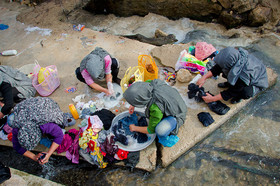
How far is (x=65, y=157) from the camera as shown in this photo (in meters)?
2.73

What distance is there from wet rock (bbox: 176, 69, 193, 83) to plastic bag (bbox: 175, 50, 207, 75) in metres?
0.21

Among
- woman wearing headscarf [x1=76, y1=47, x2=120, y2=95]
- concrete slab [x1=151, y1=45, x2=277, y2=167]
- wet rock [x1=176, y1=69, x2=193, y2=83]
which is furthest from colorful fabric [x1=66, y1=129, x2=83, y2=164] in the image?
wet rock [x1=176, y1=69, x2=193, y2=83]

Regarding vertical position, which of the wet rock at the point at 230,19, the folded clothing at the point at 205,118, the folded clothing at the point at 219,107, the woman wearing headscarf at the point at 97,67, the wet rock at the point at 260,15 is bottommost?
the folded clothing at the point at 205,118

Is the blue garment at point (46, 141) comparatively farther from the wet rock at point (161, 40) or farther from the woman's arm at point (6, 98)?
the wet rock at point (161, 40)

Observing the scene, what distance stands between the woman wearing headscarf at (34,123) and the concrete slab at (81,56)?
56 cm

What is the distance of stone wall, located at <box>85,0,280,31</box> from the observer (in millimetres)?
4535

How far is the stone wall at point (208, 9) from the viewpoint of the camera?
4535 millimetres

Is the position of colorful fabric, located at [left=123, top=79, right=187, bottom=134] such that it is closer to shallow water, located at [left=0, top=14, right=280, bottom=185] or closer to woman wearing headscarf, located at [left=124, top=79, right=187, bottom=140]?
woman wearing headscarf, located at [left=124, top=79, right=187, bottom=140]

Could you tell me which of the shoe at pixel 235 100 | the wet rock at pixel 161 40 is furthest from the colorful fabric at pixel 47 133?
the wet rock at pixel 161 40

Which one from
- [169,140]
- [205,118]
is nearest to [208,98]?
[205,118]

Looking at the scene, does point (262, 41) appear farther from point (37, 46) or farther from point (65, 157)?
point (37, 46)

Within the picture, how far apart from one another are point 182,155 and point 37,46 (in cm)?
431

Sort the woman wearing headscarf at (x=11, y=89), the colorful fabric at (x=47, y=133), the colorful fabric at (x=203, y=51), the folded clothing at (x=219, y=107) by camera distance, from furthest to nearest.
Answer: the colorful fabric at (x=203, y=51), the woman wearing headscarf at (x=11, y=89), the folded clothing at (x=219, y=107), the colorful fabric at (x=47, y=133)

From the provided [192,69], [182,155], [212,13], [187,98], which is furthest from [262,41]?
[182,155]
